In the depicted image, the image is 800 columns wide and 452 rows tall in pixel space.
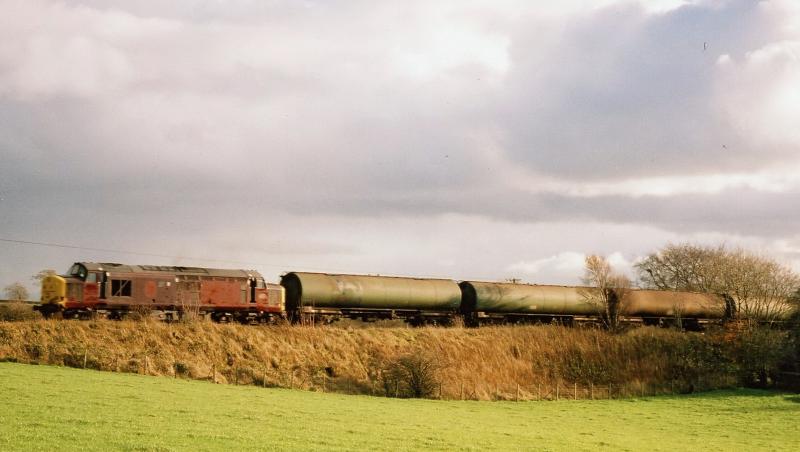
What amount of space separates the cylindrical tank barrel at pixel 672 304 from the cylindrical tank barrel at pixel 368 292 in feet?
53.0

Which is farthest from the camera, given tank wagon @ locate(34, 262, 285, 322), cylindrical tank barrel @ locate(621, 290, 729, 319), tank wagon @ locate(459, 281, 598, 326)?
cylindrical tank barrel @ locate(621, 290, 729, 319)

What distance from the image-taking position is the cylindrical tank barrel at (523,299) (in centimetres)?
5403

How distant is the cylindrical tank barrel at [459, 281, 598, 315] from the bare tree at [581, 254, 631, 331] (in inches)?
19.8

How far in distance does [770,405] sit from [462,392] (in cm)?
1871

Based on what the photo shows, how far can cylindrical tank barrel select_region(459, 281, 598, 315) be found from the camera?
54.0 meters

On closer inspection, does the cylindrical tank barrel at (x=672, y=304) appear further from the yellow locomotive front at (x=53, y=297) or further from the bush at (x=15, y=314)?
the bush at (x=15, y=314)

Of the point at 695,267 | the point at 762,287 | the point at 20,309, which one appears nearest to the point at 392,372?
the point at 20,309

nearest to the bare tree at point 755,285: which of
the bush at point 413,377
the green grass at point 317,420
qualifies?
the green grass at point 317,420

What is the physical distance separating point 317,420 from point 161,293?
70.3 ft

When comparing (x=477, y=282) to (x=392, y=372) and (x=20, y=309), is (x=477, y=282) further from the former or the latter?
(x=20, y=309)

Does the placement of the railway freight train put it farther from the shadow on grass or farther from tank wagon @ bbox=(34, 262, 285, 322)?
the shadow on grass

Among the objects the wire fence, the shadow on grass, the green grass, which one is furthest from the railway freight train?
the shadow on grass

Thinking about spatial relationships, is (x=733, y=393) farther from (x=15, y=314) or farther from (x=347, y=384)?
(x=15, y=314)

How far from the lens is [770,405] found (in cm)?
4259
